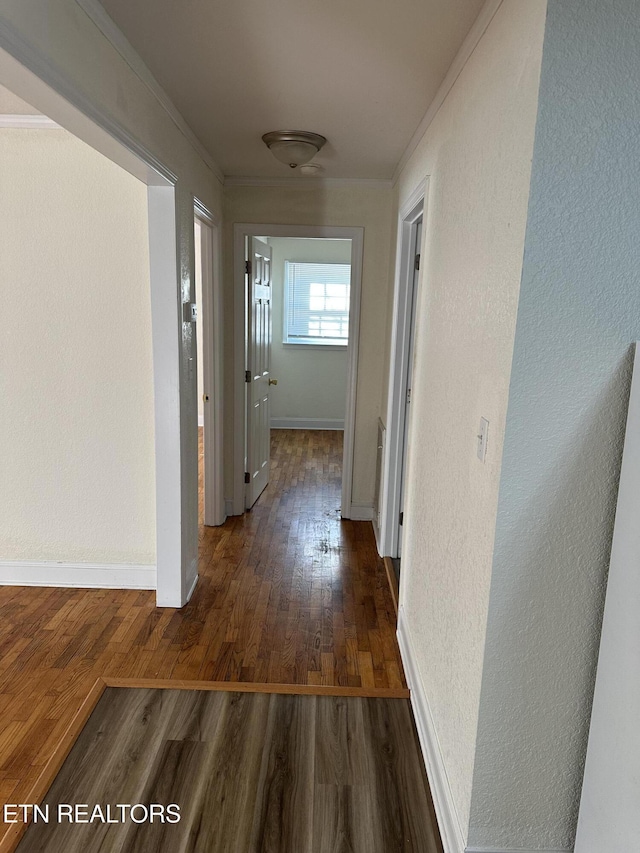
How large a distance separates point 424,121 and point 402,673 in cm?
234

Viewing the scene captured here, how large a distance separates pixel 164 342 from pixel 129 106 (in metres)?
1.00

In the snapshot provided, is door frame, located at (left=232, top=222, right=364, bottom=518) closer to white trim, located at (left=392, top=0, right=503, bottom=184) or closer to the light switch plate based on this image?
white trim, located at (left=392, top=0, right=503, bottom=184)

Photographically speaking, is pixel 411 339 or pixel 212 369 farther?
Answer: pixel 212 369

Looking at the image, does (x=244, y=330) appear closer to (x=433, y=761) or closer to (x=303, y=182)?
(x=303, y=182)

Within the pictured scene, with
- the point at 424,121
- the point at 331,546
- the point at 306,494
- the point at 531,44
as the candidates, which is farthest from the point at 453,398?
the point at 306,494

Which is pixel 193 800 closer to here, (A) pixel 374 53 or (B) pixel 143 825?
(B) pixel 143 825

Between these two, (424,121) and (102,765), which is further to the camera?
(424,121)

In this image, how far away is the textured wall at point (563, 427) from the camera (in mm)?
1225

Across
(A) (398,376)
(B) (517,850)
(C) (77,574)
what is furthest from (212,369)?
(B) (517,850)

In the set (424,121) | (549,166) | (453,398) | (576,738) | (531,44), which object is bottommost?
(576,738)

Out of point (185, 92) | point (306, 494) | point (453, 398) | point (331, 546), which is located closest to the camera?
point (453, 398)

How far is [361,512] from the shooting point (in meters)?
4.35

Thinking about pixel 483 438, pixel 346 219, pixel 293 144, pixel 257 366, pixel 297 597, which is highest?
pixel 293 144

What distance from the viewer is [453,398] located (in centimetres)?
188
